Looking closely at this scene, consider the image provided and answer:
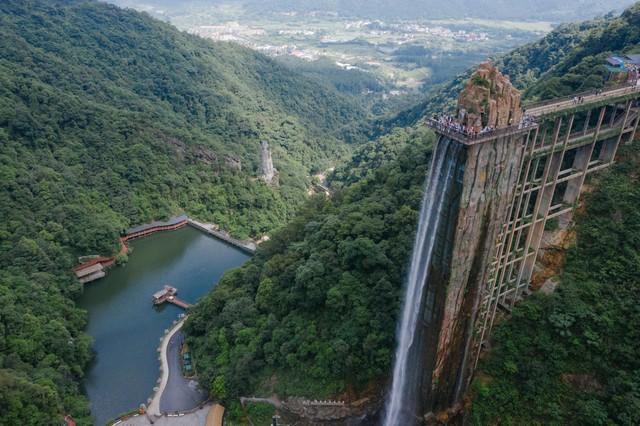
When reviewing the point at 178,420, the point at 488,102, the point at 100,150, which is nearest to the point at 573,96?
the point at 488,102

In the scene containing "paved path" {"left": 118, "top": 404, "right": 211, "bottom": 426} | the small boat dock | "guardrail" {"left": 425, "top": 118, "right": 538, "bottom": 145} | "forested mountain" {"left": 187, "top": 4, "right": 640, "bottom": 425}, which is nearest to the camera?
"guardrail" {"left": 425, "top": 118, "right": 538, "bottom": 145}

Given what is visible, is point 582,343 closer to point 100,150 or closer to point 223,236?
point 223,236

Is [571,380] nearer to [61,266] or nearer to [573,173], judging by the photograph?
[573,173]

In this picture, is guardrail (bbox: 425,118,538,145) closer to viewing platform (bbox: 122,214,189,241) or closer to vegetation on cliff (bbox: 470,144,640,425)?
vegetation on cliff (bbox: 470,144,640,425)

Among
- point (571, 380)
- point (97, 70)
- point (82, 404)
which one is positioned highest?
point (97, 70)

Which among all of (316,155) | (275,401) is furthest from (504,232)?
(316,155)

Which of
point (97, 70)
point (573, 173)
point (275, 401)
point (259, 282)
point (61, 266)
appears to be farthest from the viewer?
point (97, 70)

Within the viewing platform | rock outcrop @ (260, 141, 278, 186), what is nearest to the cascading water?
the viewing platform
